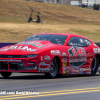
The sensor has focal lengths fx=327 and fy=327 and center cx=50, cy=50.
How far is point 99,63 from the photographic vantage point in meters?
11.8

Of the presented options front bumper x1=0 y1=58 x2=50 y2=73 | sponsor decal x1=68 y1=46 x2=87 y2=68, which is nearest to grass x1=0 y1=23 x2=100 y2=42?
sponsor decal x1=68 y1=46 x2=87 y2=68

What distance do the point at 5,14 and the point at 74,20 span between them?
1252cm

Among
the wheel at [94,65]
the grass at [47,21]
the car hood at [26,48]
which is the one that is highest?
the car hood at [26,48]

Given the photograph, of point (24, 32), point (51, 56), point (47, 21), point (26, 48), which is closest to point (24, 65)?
point (26, 48)

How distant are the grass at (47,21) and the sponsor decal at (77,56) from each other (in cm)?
2309

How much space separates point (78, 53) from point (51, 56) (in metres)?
1.37

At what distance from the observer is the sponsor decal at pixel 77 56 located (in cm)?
1034

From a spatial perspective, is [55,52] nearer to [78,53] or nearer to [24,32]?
[78,53]

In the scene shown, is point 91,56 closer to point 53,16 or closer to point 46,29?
point 46,29

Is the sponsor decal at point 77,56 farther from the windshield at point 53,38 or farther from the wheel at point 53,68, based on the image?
the wheel at point 53,68

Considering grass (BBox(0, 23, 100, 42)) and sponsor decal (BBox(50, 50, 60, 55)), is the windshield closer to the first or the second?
sponsor decal (BBox(50, 50, 60, 55))

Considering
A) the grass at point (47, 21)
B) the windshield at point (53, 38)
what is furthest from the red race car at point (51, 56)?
the grass at point (47, 21)

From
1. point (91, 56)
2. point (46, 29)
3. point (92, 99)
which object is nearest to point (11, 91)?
point (92, 99)

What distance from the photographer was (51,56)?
31.3ft
